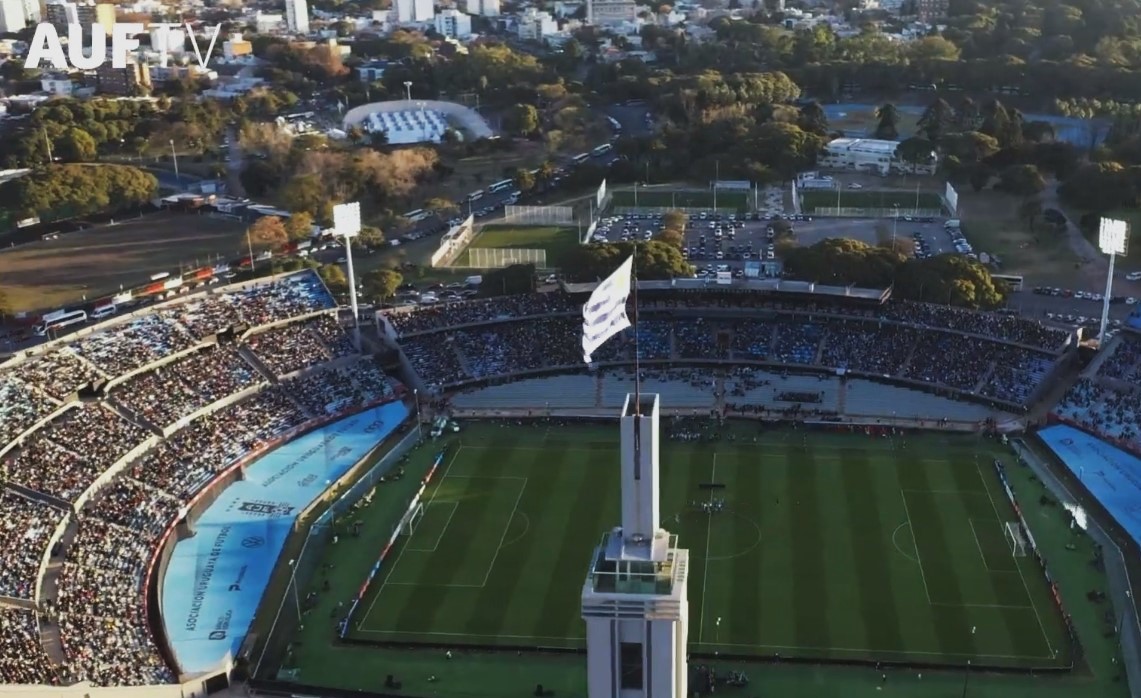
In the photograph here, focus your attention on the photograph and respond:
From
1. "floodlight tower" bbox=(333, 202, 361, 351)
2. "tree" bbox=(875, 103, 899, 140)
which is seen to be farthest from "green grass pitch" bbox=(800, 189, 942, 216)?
"floodlight tower" bbox=(333, 202, 361, 351)

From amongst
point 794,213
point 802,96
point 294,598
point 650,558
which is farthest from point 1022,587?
point 802,96

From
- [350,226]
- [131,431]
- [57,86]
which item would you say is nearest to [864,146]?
[350,226]

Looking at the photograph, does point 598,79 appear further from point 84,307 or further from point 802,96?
point 84,307

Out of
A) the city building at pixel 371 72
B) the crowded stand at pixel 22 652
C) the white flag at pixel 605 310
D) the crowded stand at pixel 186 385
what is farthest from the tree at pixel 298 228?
the city building at pixel 371 72

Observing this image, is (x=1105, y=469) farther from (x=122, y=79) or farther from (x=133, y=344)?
(x=122, y=79)

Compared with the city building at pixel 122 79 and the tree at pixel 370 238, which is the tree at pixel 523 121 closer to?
the tree at pixel 370 238

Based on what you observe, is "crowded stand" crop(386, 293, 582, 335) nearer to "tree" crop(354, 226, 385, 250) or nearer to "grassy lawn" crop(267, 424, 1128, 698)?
"grassy lawn" crop(267, 424, 1128, 698)
